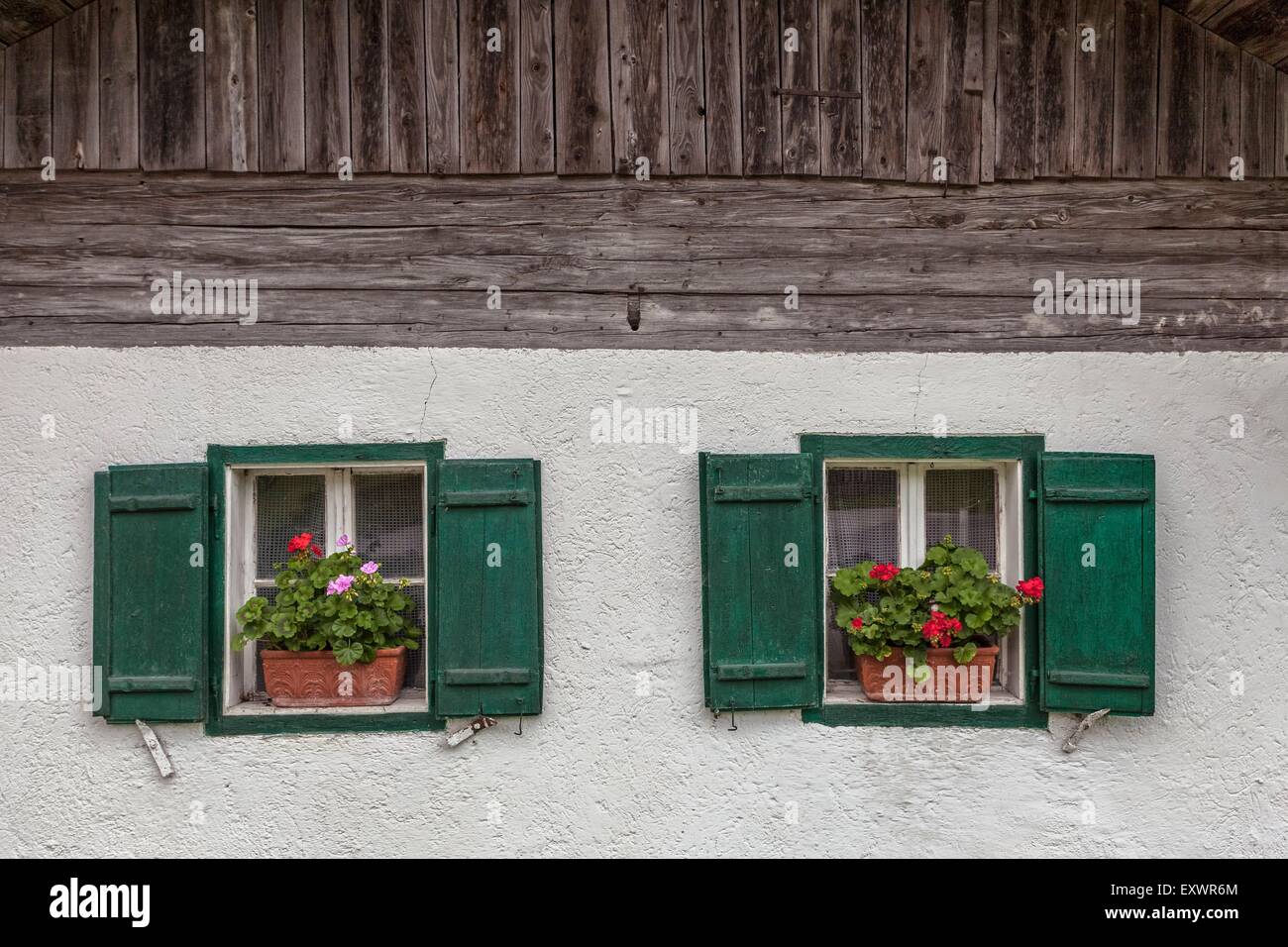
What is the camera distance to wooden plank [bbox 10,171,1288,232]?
349 centimetres

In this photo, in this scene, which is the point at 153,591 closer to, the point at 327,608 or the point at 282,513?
the point at 282,513

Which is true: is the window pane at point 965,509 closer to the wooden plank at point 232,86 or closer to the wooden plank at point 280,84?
the wooden plank at point 280,84

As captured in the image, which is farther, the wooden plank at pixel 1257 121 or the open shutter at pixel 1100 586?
the wooden plank at pixel 1257 121

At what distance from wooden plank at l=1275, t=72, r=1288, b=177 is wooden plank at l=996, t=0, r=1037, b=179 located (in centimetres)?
96

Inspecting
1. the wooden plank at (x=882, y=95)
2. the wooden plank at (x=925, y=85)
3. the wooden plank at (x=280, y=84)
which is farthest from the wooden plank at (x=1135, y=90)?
the wooden plank at (x=280, y=84)

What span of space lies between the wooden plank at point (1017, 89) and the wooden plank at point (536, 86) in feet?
5.75

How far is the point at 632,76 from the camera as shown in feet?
11.5

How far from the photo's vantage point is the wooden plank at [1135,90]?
3.59 meters

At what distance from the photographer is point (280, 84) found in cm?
349

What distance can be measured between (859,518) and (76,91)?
135 inches

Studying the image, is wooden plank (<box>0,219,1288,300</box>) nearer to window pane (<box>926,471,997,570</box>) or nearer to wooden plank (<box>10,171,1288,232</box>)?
wooden plank (<box>10,171,1288,232</box>)

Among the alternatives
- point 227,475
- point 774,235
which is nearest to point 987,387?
point 774,235

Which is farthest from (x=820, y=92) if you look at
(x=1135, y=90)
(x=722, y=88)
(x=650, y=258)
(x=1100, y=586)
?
(x=1100, y=586)

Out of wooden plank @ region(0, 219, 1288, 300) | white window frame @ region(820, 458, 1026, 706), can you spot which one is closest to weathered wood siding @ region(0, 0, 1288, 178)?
wooden plank @ region(0, 219, 1288, 300)
